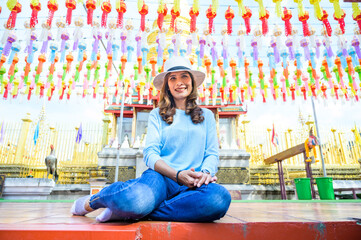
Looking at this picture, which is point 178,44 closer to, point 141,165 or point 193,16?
point 193,16

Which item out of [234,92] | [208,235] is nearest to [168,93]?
[208,235]

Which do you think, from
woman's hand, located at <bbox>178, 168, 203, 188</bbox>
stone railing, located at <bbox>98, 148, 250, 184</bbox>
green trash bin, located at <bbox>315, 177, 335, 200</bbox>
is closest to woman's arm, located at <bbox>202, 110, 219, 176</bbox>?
woman's hand, located at <bbox>178, 168, 203, 188</bbox>

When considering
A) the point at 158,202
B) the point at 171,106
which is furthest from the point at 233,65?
the point at 158,202

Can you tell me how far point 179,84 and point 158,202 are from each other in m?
0.92

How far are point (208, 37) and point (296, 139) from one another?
29.2 feet

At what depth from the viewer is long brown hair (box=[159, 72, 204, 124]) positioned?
174 centimetres

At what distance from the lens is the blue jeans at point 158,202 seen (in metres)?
1.21

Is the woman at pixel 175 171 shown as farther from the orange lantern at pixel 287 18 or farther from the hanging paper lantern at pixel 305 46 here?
the hanging paper lantern at pixel 305 46

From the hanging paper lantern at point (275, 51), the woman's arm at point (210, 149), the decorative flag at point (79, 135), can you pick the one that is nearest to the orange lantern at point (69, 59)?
the decorative flag at point (79, 135)

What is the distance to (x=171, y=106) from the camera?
187 cm

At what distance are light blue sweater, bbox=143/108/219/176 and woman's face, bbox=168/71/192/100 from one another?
0.20m

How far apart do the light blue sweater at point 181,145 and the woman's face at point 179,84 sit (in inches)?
7.8

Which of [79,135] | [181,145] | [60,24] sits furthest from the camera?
[79,135]

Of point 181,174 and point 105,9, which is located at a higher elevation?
point 105,9
